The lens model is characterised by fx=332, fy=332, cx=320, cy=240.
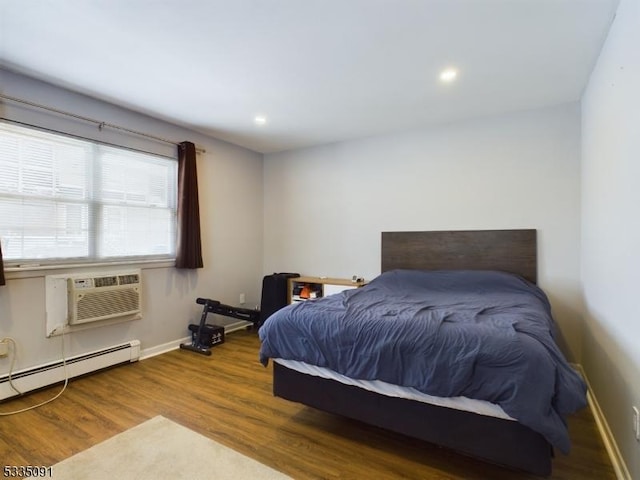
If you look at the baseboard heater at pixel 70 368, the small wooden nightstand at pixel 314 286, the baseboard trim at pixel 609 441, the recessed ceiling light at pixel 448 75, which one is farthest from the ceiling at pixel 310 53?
the baseboard trim at pixel 609 441

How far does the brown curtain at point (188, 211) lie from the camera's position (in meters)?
3.69

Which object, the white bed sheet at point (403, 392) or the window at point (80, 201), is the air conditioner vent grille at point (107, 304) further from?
the white bed sheet at point (403, 392)

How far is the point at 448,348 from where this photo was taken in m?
1.69

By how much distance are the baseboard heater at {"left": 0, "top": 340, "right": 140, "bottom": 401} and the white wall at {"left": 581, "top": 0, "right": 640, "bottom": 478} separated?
12.3 ft

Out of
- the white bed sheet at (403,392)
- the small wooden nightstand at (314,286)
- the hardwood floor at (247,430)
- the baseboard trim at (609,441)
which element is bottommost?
the hardwood floor at (247,430)

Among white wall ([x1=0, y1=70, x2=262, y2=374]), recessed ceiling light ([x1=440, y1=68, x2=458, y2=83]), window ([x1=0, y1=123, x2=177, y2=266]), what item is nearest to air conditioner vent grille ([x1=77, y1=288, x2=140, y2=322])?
white wall ([x1=0, y1=70, x2=262, y2=374])

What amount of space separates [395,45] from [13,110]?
291 centimetres

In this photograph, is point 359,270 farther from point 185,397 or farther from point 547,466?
point 547,466

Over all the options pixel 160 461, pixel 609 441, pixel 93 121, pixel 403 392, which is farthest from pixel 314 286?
pixel 609 441

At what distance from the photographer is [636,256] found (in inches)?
60.1

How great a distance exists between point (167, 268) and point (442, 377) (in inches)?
121

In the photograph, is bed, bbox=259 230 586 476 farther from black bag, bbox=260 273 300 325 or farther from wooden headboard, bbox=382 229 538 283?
black bag, bbox=260 273 300 325

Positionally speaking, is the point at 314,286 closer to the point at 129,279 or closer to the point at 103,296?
the point at 129,279

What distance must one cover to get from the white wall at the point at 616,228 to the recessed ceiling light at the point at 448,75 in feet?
3.00
